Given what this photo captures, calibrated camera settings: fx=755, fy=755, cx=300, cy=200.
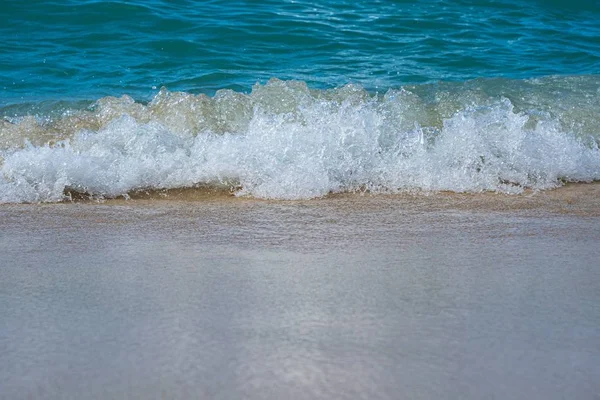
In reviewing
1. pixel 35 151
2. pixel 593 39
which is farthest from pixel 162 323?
pixel 593 39

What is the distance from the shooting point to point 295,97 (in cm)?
438

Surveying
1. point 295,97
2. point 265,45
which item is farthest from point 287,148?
point 265,45

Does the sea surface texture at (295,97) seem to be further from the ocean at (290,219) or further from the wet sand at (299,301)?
the wet sand at (299,301)

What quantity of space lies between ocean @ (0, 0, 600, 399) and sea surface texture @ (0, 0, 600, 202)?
2cm

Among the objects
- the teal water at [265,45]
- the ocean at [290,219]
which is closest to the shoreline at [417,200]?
the ocean at [290,219]

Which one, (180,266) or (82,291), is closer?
(82,291)

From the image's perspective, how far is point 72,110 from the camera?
15.5ft

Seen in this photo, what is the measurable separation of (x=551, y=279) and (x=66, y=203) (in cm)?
203

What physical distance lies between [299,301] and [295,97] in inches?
97.6

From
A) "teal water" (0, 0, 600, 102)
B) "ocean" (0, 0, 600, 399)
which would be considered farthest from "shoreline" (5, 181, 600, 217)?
"teal water" (0, 0, 600, 102)

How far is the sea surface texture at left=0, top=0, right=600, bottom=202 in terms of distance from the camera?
11.5ft

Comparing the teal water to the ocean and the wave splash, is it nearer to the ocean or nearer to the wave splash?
the ocean

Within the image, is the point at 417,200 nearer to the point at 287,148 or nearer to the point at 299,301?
the point at 287,148

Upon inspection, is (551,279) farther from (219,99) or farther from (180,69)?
(180,69)
